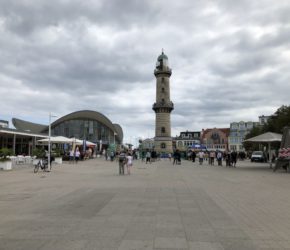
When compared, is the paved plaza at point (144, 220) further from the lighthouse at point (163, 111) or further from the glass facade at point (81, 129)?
the glass facade at point (81, 129)

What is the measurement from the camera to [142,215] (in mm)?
8977

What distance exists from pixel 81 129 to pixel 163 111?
3073 centimetres

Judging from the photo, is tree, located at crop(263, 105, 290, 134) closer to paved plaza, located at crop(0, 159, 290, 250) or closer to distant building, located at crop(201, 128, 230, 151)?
paved plaza, located at crop(0, 159, 290, 250)

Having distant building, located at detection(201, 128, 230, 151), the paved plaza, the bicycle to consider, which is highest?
distant building, located at detection(201, 128, 230, 151)

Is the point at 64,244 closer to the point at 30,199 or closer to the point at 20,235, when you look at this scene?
the point at 20,235

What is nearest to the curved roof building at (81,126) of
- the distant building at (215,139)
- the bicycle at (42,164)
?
the distant building at (215,139)

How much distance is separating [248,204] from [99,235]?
566 centimetres

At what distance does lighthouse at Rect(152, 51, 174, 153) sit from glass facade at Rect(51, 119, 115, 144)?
23.9 m

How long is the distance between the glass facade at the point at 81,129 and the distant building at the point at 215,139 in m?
49.2

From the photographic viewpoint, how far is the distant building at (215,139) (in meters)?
142

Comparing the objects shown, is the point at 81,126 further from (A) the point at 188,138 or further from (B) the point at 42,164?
(B) the point at 42,164

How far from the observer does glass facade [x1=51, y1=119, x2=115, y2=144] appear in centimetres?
10700

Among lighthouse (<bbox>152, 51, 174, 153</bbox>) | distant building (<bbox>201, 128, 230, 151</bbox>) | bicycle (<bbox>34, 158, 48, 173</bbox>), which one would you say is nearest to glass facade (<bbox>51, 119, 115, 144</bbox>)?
lighthouse (<bbox>152, 51, 174, 153</bbox>)

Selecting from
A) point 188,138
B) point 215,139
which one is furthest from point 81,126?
point 188,138
